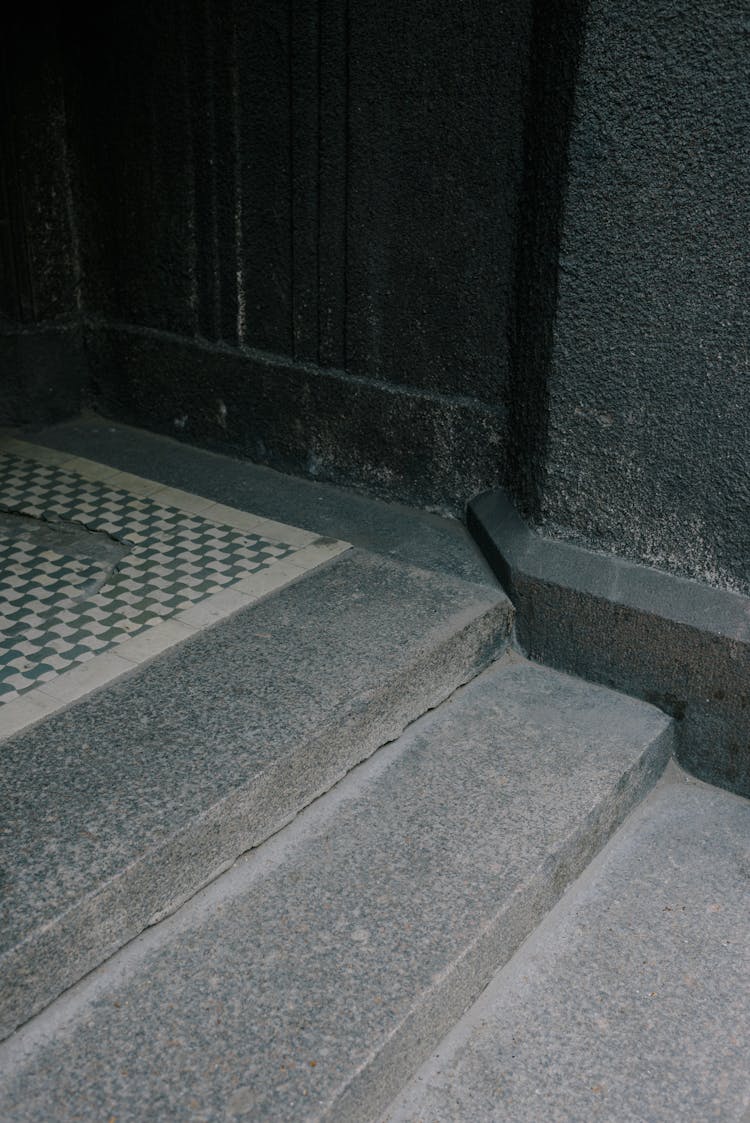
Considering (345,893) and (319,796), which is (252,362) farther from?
(345,893)

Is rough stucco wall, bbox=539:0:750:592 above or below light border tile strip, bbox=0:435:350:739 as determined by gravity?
above

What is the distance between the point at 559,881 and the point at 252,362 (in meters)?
2.23

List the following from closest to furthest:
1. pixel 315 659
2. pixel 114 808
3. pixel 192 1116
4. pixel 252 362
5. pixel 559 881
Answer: pixel 192 1116
pixel 114 808
pixel 559 881
pixel 315 659
pixel 252 362

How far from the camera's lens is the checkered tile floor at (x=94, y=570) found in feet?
9.25

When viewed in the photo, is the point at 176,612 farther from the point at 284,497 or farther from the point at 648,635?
the point at 648,635

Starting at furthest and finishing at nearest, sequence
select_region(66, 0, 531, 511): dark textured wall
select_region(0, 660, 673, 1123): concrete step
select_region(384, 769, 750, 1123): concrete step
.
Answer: select_region(66, 0, 531, 511): dark textured wall
select_region(384, 769, 750, 1123): concrete step
select_region(0, 660, 673, 1123): concrete step

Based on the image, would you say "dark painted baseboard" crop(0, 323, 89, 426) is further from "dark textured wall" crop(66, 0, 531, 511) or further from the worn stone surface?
"dark textured wall" crop(66, 0, 531, 511)

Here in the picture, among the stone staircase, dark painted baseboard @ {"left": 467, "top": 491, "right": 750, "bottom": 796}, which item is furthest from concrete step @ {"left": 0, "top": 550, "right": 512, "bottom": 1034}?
dark painted baseboard @ {"left": 467, "top": 491, "right": 750, "bottom": 796}

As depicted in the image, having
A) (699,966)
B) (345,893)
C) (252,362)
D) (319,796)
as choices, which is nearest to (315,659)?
(319,796)

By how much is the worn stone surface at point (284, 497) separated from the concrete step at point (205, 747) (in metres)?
0.18

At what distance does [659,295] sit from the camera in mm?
2645

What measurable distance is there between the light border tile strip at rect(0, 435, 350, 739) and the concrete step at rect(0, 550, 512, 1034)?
0.18ft

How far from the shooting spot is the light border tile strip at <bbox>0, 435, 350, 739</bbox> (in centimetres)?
259

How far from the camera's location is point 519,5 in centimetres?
288
